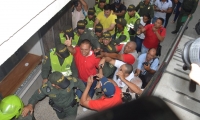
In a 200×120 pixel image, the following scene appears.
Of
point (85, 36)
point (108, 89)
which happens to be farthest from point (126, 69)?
point (85, 36)

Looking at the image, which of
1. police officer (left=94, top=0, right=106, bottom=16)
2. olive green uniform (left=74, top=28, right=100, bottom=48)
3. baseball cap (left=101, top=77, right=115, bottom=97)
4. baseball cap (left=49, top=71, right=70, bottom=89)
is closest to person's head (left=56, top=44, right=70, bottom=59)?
baseball cap (left=49, top=71, right=70, bottom=89)

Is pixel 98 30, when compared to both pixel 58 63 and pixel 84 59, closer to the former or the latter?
pixel 84 59

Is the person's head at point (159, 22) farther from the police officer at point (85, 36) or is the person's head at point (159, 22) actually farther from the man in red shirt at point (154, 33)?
the police officer at point (85, 36)

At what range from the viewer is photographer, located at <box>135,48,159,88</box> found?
408 centimetres

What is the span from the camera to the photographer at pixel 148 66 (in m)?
4.08

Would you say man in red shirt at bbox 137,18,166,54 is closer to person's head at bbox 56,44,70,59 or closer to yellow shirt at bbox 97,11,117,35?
yellow shirt at bbox 97,11,117,35

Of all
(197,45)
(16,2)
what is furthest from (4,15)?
(197,45)

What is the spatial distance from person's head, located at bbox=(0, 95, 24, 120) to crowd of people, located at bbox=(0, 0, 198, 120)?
0.19ft

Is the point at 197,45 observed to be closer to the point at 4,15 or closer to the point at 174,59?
the point at 174,59

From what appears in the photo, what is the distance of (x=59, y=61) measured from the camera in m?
3.85

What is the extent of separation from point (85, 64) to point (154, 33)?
6.69 feet

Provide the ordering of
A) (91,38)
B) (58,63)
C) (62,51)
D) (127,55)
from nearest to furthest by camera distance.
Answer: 1. (62,51)
2. (58,63)
3. (127,55)
4. (91,38)

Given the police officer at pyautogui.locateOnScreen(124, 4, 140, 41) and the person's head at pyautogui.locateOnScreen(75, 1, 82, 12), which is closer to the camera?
the police officer at pyautogui.locateOnScreen(124, 4, 140, 41)

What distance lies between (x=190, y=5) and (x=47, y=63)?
499 centimetres
